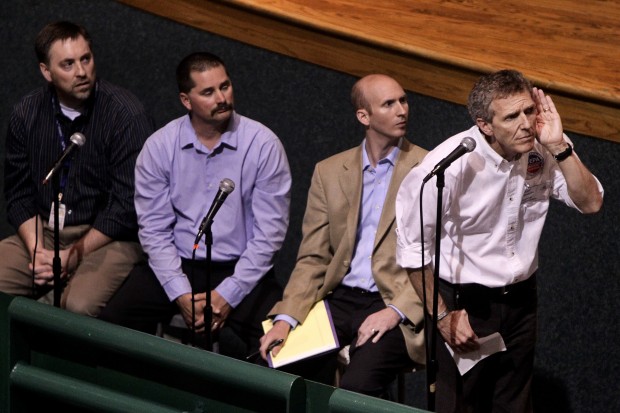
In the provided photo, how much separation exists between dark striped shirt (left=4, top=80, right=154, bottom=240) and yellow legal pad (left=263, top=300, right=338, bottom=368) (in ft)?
2.10

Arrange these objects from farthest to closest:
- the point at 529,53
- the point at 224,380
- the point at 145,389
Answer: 1. the point at 529,53
2. the point at 145,389
3. the point at 224,380

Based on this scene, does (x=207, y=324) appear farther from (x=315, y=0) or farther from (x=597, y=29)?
(x=597, y=29)

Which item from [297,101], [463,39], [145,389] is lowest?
[145,389]

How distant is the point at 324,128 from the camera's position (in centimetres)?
352

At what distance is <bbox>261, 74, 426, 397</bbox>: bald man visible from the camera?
2898mm

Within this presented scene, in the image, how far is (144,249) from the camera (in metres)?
3.14

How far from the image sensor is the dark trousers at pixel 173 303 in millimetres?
3059

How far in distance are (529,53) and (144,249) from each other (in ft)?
3.93

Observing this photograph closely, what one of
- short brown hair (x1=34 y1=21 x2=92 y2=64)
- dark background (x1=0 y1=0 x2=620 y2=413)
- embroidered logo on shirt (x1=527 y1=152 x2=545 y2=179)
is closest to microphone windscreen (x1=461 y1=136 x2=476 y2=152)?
embroidered logo on shirt (x1=527 y1=152 x2=545 y2=179)

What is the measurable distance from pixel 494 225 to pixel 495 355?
0.32 metres

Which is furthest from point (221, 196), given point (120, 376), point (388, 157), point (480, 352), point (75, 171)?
point (75, 171)

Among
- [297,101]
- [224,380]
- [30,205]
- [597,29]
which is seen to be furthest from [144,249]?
[597,29]

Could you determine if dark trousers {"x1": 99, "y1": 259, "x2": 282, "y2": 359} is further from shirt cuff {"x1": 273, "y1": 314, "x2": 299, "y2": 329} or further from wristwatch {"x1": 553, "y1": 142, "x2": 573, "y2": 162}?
wristwatch {"x1": 553, "y1": 142, "x2": 573, "y2": 162}

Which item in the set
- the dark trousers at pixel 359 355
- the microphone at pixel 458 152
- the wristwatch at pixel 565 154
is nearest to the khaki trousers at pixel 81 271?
the dark trousers at pixel 359 355
